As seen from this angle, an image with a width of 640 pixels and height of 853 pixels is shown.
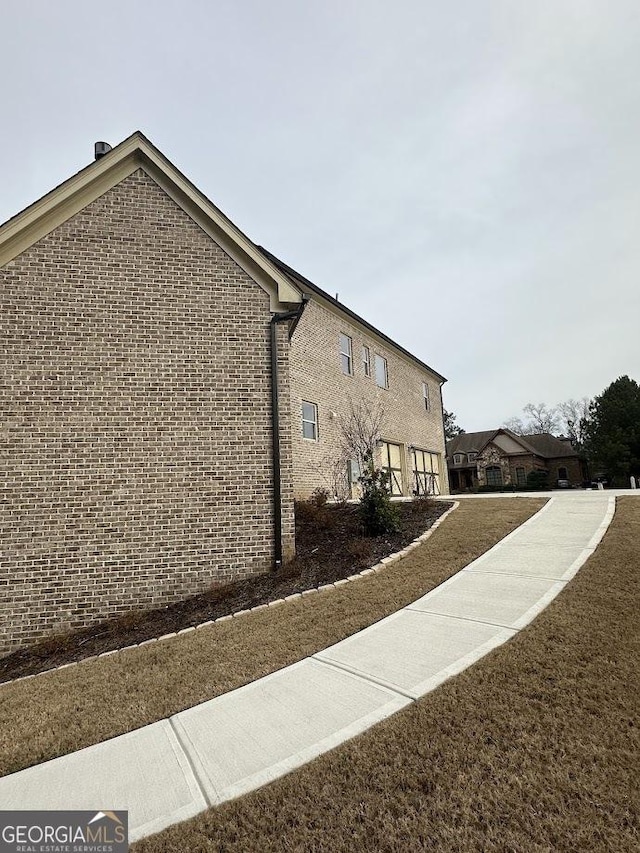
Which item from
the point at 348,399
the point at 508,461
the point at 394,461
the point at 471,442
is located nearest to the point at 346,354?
the point at 348,399

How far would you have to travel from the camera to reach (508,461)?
1722 inches

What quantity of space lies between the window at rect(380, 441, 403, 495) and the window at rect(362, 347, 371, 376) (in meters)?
3.36

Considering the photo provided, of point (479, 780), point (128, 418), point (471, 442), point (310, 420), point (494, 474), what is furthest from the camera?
point (471, 442)

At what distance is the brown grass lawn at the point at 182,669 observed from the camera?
3.71 m

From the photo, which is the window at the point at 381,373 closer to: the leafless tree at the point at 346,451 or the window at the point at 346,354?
the window at the point at 346,354

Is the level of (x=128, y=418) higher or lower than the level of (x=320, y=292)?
lower

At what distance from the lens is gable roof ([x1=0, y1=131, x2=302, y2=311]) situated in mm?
7809

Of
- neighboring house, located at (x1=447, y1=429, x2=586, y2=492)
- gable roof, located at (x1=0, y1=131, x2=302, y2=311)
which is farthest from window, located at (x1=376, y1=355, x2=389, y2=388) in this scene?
neighboring house, located at (x1=447, y1=429, x2=586, y2=492)

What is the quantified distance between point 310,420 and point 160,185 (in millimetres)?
A: 8713

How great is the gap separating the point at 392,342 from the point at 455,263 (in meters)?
4.87

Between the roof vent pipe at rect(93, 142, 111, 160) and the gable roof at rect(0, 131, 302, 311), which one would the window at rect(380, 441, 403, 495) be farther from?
the roof vent pipe at rect(93, 142, 111, 160)

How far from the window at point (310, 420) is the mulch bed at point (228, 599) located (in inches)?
242

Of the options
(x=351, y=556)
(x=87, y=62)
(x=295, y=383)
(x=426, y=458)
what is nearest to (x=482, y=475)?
(x=426, y=458)

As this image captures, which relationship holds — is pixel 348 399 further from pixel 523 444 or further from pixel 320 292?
pixel 523 444
